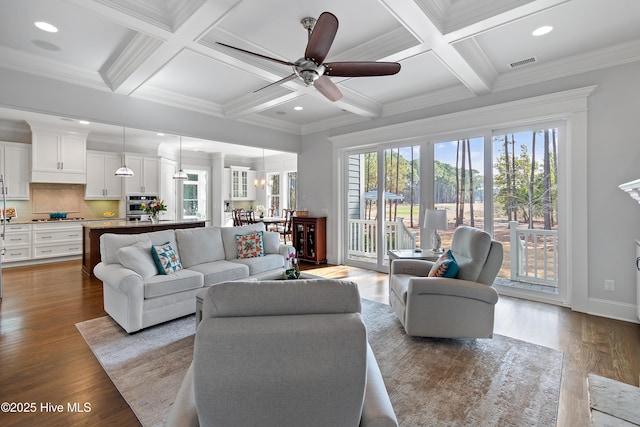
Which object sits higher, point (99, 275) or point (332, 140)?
point (332, 140)

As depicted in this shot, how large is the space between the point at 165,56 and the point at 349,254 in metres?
4.37

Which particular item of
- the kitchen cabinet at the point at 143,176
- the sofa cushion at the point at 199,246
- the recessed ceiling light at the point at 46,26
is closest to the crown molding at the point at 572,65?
the sofa cushion at the point at 199,246

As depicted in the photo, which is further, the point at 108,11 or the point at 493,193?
the point at 493,193

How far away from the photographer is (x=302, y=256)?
21.0 ft

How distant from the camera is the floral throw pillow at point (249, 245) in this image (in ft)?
14.1

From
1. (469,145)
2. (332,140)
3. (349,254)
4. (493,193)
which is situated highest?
(332,140)

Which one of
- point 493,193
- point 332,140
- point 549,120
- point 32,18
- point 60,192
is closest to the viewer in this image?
point 32,18

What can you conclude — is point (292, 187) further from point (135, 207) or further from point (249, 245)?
point (249, 245)

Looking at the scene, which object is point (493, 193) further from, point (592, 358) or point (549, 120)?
point (592, 358)

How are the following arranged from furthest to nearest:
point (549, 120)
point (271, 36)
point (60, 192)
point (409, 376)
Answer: point (60, 192) < point (549, 120) < point (271, 36) < point (409, 376)

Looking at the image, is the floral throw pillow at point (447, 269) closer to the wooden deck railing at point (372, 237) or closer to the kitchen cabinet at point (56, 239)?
the wooden deck railing at point (372, 237)

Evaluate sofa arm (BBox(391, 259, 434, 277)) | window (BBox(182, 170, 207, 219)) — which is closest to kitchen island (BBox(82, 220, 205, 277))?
window (BBox(182, 170, 207, 219))

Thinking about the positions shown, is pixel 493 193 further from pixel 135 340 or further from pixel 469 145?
pixel 135 340

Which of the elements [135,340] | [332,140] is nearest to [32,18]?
[135,340]
